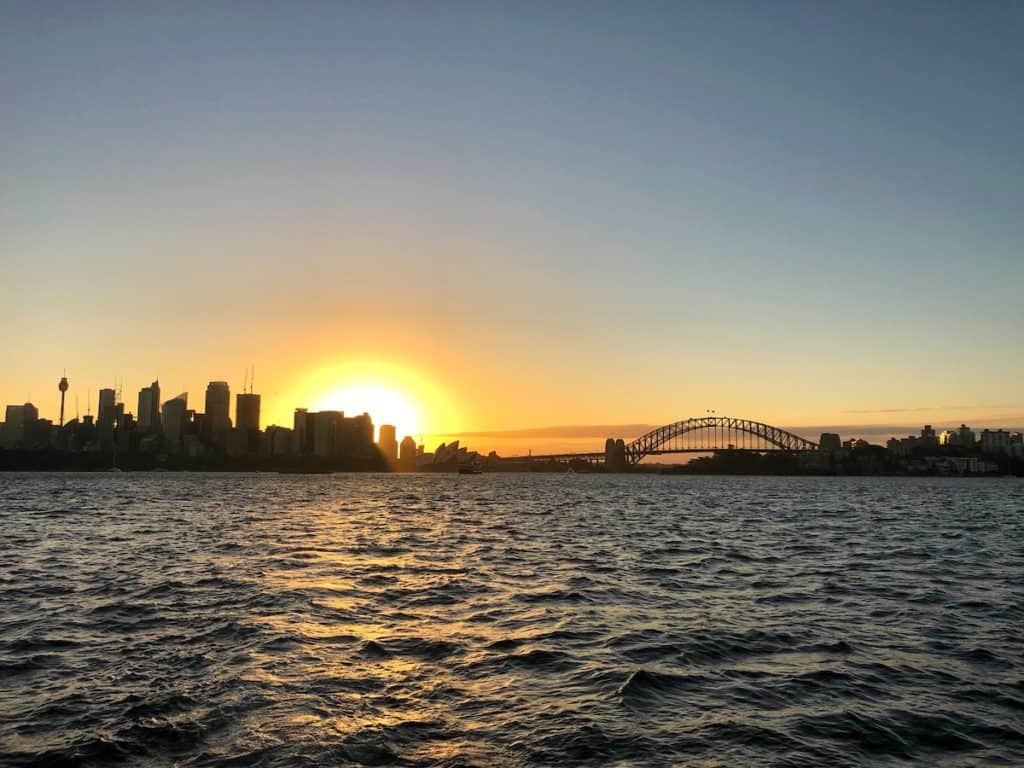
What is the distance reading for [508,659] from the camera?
17.2 m

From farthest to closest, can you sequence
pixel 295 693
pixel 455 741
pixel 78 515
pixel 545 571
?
pixel 78 515, pixel 545 571, pixel 295 693, pixel 455 741

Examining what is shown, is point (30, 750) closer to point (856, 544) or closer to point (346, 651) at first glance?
point (346, 651)

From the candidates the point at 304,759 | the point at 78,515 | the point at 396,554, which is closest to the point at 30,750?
the point at 304,759

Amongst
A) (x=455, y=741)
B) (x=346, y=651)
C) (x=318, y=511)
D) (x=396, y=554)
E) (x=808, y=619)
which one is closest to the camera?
(x=455, y=741)

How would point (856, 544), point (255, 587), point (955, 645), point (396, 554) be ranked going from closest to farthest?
1. point (955, 645)
2. point (255, 587)
3. point (396, 554)
4. point (856, 544)

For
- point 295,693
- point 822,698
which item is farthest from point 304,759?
point 822,698

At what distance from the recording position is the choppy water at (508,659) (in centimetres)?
1203

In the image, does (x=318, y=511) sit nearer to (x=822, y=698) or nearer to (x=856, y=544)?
(x=856, y=544)

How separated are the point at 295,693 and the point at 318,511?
2571 inches

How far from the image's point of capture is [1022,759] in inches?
456

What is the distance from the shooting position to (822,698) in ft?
47.9

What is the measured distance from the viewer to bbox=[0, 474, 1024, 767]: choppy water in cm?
1203

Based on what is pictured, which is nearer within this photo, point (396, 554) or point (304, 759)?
point (304, 759)

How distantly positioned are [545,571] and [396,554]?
32.8ft
